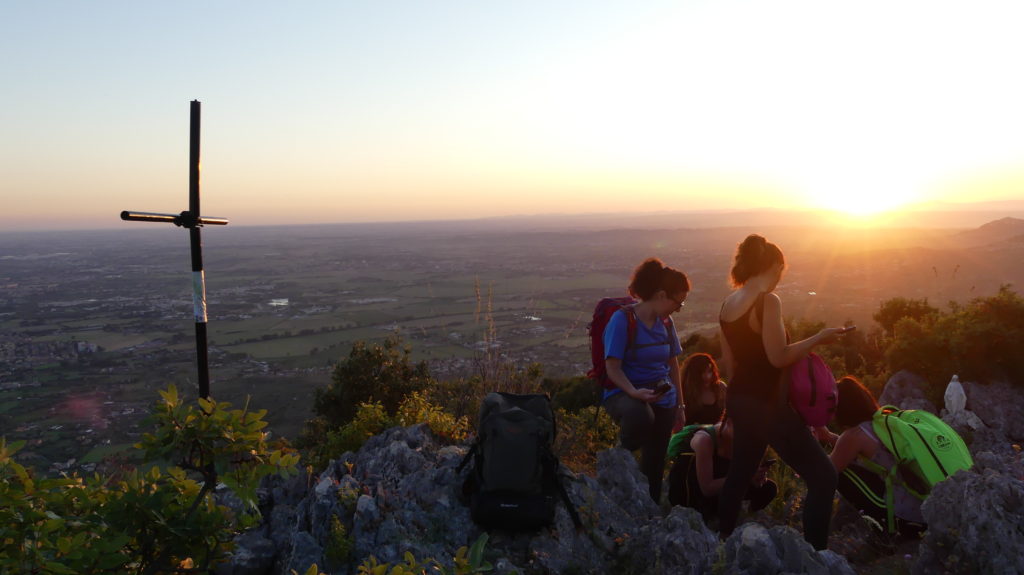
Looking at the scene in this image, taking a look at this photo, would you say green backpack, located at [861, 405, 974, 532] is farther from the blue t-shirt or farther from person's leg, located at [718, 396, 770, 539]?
the blue t-shirt

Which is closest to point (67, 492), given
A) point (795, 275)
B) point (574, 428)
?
point (574, 428)

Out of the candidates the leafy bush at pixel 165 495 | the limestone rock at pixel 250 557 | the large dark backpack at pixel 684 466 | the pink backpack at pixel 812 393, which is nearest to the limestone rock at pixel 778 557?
the pink backpack at pixel 812 393

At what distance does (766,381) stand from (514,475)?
175 cm

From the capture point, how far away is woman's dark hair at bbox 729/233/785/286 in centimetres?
329

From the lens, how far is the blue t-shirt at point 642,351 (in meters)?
4.14

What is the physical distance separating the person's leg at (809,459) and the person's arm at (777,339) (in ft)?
1.13

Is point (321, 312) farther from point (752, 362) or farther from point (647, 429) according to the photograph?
point (752, 362)

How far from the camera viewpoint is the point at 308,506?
3832 mm

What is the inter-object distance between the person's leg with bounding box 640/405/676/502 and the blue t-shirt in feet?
0.27

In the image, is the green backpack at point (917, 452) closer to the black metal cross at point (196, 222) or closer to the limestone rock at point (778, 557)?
the limestone rock at point (778, 557)

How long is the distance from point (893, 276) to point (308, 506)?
34.7 metres

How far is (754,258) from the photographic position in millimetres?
3305

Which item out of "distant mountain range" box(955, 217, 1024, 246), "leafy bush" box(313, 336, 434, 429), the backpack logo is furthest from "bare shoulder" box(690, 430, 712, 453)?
"distant mountain range" box(955, 217, 1024, 246)

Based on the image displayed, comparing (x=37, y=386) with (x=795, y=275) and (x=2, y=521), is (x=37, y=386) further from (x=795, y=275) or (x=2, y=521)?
(x=795, y=275)
